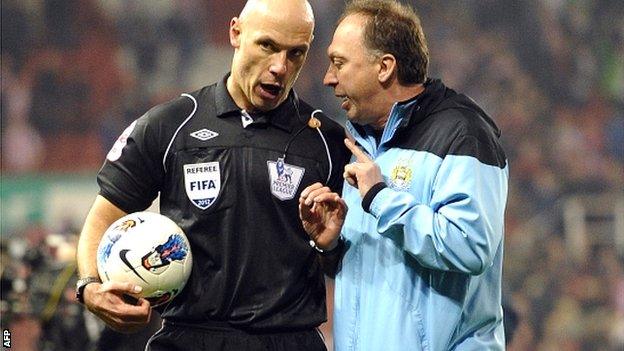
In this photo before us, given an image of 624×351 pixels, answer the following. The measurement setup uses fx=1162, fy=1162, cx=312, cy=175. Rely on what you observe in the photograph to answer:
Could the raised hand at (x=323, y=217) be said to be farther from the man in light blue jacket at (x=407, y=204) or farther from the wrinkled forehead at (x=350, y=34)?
the wrinkled forehead at (x=350, y=34)

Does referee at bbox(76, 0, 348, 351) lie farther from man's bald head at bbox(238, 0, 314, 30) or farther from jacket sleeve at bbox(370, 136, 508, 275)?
jacket sleeve at bbox(370, 136, 508, 275)

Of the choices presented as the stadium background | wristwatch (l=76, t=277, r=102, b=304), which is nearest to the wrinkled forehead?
wristwatch (l=76, t=277, r=102, b=304)

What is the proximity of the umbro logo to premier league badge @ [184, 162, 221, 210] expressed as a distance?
0.28 feet

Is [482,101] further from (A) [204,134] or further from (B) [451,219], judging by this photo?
(B) [451,219]

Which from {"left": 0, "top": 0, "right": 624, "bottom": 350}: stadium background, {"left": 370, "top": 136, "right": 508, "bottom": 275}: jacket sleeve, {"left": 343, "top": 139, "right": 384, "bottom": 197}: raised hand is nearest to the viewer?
{"left": 370, "top": 136, "right": 508, "bottom": 275}: jacket sleeve

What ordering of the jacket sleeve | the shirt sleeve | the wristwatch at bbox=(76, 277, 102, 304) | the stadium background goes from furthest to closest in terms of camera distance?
the stadium background < the shirt sleeve < the wristwatch at bbox=(76, 277, 102, 304) < the jacket sleeve

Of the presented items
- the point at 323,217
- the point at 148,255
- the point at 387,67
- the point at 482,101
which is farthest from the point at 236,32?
the point at 482,101

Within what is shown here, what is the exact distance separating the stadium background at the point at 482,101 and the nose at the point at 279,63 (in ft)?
17.6

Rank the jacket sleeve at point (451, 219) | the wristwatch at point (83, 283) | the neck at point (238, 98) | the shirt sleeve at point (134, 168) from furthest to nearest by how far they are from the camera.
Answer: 1. the neck at point (238, 98)
2. the shirt sleeve at point (134, 168)
3. the wristwatch at point (83, 283)
4. the jacket sleeve at point (451, 219)

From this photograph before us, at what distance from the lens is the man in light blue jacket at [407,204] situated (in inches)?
127

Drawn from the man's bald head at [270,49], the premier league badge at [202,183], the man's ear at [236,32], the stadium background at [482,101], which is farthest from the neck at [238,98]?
the stadium background at [482,101]

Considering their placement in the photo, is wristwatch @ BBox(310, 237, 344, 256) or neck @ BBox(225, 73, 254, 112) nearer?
wristwatch @ BBox(310, 237, 344, 256)

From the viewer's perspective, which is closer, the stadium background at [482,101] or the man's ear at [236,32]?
the man's ear at [236,32]

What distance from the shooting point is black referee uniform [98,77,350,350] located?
350 cm
